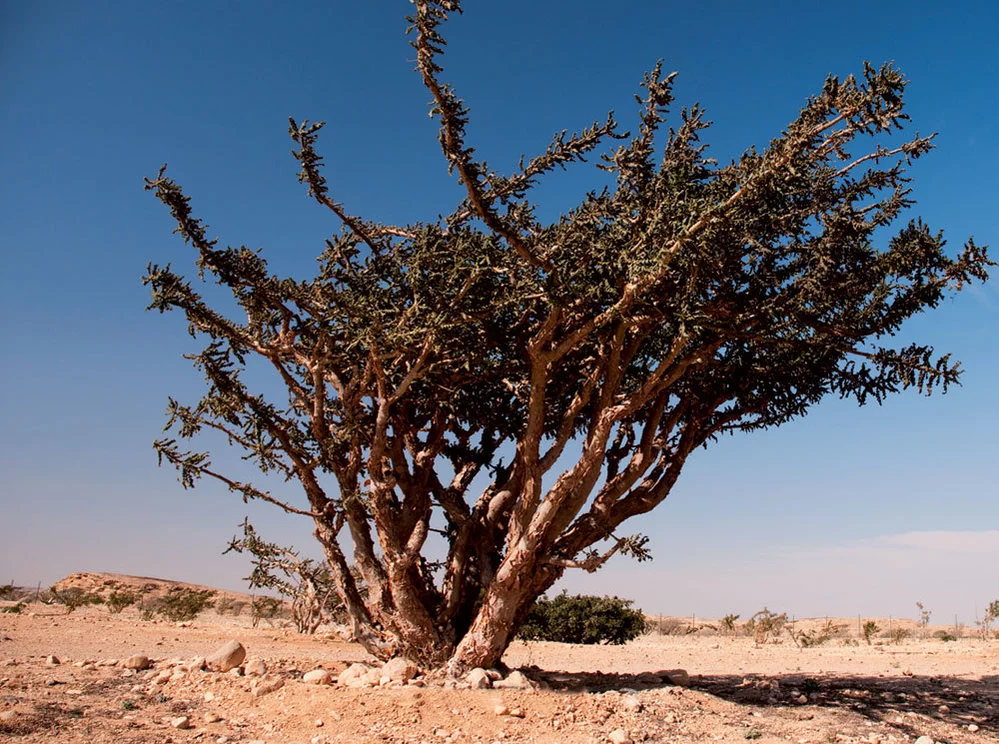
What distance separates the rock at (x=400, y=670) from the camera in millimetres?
10335

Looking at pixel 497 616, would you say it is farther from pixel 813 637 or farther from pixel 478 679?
pixel 813 637

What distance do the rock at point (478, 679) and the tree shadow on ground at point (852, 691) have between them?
53.4 inches

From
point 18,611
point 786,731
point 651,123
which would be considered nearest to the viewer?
point 786,731

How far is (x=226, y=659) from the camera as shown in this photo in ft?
36.0

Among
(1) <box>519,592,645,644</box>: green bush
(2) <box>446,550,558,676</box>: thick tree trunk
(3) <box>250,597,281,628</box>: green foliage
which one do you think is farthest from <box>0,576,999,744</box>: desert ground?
(1) <box>519,592,645,644</box>: green bush

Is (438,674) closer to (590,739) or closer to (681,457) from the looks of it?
(590,739)

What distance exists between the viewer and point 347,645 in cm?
1944

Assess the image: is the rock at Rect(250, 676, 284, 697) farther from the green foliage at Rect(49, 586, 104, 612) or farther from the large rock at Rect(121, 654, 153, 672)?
the green foliage at Rect(49, 586, 104, 612)

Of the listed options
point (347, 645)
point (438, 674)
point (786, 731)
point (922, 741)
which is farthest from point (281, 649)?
point (922, 741)

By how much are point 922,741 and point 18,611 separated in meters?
26.4

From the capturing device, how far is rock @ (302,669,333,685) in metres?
10.3

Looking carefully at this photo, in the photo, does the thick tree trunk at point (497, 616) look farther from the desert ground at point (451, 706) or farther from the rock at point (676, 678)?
the rock at point (676, 678)

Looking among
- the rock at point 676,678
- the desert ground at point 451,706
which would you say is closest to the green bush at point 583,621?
the desert ground at point 451,706

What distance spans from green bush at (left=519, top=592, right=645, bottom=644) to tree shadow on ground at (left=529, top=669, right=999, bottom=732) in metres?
12.5
